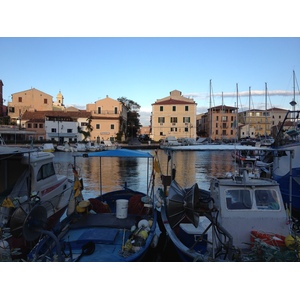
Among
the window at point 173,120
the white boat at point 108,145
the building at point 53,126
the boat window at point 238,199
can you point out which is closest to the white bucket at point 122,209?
the boat window at point 238,199

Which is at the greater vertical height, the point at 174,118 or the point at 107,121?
the point at 174,118

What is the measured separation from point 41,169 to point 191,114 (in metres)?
55.2

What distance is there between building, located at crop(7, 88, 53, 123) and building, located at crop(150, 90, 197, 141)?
71.4 ft

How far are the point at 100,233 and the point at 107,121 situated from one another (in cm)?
5254

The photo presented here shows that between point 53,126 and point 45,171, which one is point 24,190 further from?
point 53,126

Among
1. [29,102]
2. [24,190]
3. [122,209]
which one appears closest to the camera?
[122,209]

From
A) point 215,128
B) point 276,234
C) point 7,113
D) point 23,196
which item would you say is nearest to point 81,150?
point 7,113

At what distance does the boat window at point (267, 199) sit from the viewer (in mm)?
6633

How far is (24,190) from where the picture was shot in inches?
342

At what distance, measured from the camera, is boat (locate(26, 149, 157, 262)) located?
20.6ft

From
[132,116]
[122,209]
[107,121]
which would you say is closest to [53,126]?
[107,121]

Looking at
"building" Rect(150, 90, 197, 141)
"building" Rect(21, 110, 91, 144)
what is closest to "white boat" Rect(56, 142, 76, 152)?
"building" Rect(21, 110, 91, 144)

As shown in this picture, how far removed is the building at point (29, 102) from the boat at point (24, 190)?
182 ft

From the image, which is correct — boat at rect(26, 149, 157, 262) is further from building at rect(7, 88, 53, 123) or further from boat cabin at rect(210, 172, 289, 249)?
building at rect(7, 88, 53, 123)
